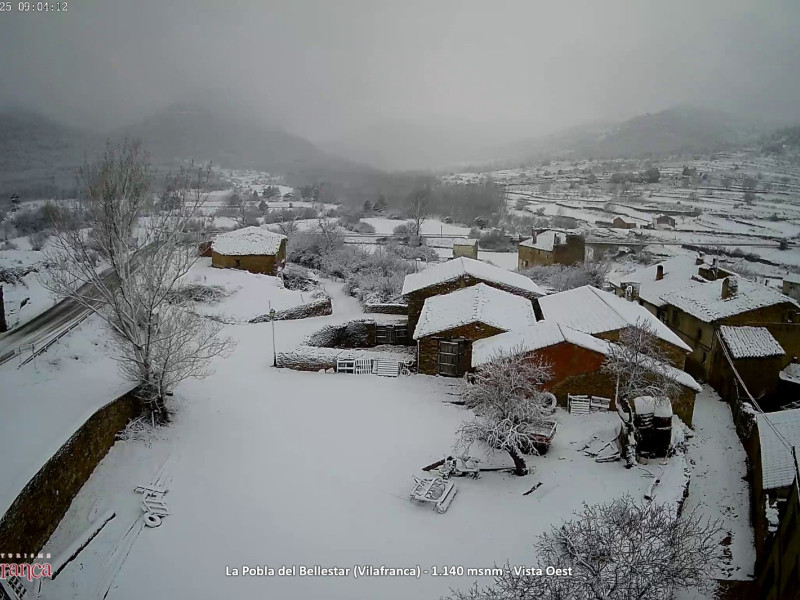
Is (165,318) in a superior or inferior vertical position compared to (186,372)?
superior

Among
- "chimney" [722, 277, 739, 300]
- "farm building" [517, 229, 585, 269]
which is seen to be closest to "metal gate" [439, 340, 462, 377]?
"chimney" [722, 277, 739, 300]

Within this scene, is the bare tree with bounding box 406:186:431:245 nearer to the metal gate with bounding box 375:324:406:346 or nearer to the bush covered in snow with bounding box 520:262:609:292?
the bush covered in snow with bounding box 520:262:609:292

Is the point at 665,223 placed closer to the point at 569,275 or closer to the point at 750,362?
the point at 569,275

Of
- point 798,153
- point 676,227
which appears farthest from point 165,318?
point 798,153

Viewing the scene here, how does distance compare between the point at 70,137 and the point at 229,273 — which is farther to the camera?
the point at 229,273

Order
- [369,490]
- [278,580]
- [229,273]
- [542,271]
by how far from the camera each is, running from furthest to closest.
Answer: [542,271] < [229,273] < [369,490] < [278,580]

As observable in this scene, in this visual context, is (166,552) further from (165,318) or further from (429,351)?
(429,351)
